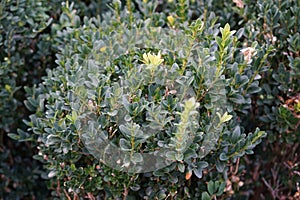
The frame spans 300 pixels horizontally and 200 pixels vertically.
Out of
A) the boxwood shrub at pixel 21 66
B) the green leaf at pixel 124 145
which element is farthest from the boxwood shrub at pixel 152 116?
the boxwood shrub at pixel 21 66

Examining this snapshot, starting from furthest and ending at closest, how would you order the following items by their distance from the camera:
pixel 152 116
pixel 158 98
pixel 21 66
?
pixel 21 66, pixel 158 98, pixel 152 116

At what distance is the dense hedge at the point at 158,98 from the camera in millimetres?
2254

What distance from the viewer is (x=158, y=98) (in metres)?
2.28

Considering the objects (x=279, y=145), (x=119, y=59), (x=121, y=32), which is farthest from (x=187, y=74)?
(x=279, y=145)

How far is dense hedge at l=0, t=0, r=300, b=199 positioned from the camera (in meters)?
2.25

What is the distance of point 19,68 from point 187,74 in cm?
134

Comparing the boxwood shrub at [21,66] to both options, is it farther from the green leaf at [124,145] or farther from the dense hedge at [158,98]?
the green leaf at [124,145]

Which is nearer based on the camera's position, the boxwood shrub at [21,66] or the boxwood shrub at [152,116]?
the boxwood shrub at [152,116]

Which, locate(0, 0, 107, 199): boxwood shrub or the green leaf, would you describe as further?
locate(0, 0, 107, 199): boxwood shrub

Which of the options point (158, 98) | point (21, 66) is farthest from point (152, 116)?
point (21, 66)

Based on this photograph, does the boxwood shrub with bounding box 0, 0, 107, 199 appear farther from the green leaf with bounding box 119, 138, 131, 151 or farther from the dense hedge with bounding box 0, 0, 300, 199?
the green leaf with bounding box 119, 138, 131, 151

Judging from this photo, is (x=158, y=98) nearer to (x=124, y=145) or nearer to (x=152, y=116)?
(x=152, y=116)

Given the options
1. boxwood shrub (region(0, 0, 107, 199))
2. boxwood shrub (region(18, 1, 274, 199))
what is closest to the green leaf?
boxwood shrub (region(18, 1, 274, 199))

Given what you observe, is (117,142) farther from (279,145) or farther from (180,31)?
(279,145)
